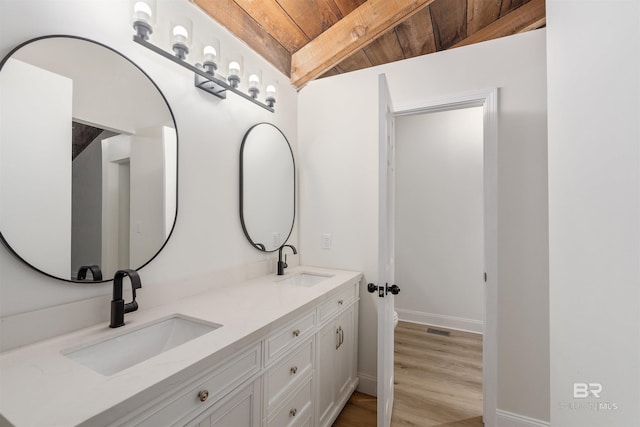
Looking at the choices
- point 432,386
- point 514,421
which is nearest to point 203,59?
point 432,386

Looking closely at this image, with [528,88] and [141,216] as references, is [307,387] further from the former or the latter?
[528,88]

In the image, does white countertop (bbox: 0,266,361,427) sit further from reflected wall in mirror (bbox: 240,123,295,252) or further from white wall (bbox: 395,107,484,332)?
white wall (bbox: 395,107,484,332)

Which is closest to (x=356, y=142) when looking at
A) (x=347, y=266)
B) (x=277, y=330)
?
(x=347, y=266)

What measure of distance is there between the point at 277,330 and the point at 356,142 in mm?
1524

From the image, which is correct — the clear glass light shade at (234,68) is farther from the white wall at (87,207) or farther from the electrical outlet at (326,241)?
the electrical outlet at (326,241)

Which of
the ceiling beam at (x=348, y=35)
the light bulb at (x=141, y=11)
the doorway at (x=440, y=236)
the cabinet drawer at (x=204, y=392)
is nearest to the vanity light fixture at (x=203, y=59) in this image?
the light bulb at (x=141, y=11)

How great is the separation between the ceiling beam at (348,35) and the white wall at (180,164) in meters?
Result: 0.24

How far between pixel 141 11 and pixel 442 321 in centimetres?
360

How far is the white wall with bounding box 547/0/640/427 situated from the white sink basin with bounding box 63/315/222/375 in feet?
3.57

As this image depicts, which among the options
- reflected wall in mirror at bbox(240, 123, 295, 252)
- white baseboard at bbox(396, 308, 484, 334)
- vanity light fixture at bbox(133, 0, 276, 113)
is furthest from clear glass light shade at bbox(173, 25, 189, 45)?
white baseboard at bbox(396, 308, 484, 334)

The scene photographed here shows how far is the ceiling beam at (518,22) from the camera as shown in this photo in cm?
192

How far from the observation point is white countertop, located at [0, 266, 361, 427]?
2.14 feet

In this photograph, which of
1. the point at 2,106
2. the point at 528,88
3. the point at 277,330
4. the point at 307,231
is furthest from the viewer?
the point at 307,231

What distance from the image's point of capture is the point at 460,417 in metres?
1.84
